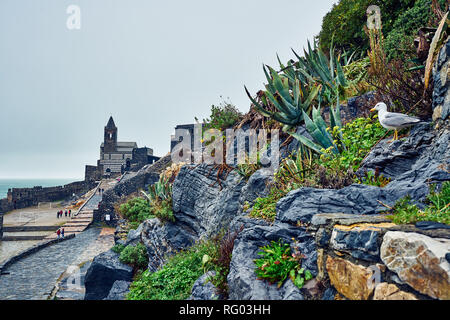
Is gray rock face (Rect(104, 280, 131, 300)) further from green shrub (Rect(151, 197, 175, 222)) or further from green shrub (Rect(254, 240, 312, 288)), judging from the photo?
green shrub (Rect(254, 240, 312, 288))

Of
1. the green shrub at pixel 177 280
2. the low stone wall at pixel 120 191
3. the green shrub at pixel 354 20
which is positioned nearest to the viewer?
the green shrub at pixel 177 280

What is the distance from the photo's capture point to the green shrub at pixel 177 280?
520cm

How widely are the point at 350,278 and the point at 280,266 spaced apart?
2.75 ft

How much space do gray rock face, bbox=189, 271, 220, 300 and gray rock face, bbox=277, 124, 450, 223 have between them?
1454 millimetres

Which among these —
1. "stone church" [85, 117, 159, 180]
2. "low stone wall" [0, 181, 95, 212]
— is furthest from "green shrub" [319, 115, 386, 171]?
"low stone wall" [0, 181, 95, 212]

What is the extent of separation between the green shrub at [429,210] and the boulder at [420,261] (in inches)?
16.5

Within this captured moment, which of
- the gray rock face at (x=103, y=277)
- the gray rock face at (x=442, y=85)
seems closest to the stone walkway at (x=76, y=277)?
the gray rock face at (x=103, y=277)

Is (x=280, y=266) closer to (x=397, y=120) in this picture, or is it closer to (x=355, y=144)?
(x=397, y=120)

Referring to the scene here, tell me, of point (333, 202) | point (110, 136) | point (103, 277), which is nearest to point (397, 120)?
point (333, 202)

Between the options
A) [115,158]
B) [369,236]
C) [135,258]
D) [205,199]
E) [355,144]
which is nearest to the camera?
[369,236]

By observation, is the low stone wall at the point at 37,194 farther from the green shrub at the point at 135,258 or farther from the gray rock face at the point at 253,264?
the gray rock face at the point at 253,264

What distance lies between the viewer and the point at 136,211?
16.2 m

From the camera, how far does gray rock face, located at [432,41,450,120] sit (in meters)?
3.04
